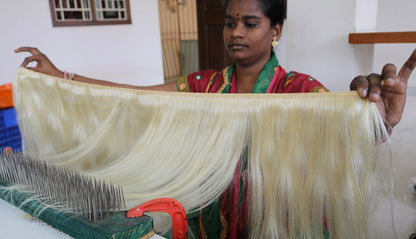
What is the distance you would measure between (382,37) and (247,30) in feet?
2.61

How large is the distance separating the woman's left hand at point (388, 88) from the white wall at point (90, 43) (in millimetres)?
2110

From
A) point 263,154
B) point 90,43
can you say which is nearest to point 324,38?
point 263,154

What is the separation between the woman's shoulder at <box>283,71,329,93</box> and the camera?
106cm

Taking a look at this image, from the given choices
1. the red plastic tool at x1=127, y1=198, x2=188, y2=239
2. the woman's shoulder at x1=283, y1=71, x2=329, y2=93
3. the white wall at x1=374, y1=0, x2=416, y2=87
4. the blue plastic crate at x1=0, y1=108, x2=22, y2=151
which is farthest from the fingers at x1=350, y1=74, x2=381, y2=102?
the white wall at x1=374, y1=0, x2=416, y2=87

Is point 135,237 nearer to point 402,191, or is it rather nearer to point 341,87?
point 402,191

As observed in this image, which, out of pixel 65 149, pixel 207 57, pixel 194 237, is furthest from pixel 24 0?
pixel 207 57

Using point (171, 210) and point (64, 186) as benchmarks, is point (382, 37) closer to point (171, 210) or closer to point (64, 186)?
point (171, 210)

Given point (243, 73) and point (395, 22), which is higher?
point (395, 22)

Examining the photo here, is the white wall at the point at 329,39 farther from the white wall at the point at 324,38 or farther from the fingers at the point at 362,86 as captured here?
the fingers at the point at 362,86

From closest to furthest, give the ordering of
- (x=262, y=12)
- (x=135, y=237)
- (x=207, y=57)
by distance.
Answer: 1. (x=135, y=237)
2. (x=262, y=12)
3. (x=207, y=57)

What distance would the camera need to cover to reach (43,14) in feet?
7.38

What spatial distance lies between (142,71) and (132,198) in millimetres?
2276

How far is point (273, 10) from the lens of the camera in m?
1.16

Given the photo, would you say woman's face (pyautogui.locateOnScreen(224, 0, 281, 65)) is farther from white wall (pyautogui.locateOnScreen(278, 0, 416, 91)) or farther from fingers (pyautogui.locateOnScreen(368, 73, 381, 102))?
white wall (pyautogui.locateOnScreen(278, 0, 416, 91))
